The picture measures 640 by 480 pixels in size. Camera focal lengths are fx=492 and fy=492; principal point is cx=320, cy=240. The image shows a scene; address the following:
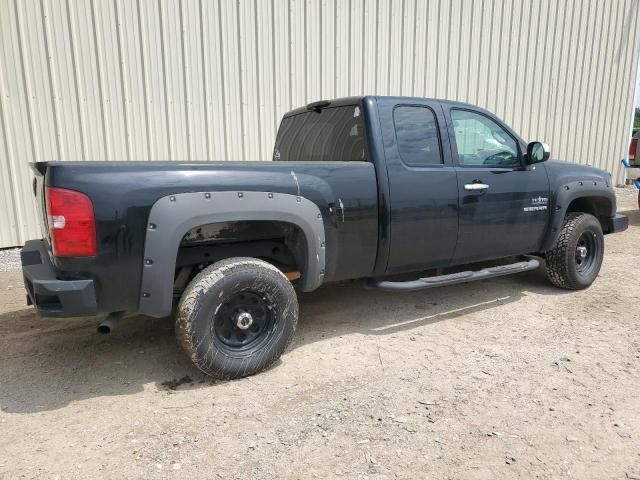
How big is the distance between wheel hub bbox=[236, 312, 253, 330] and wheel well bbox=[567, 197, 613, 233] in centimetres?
373

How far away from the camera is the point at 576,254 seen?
510 centimetres

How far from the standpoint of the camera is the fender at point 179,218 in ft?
9.39

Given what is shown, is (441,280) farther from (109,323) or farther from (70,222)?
(70,222)

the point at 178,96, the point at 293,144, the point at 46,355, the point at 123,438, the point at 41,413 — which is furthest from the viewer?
the point at 178,96

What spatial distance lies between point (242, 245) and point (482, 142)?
2.35 metres

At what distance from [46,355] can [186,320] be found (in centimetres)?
138

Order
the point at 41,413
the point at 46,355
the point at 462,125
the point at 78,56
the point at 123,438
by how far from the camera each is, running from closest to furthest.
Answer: the point at 123,438, the point at 41,413, the point at 46,355, the point at 462,125, the point at 78,56

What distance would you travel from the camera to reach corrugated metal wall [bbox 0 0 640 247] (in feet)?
18.8

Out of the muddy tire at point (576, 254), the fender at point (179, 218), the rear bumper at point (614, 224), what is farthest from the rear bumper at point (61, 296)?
the rear bumper at point (614, 224)

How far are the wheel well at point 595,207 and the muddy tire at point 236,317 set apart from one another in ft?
11.6

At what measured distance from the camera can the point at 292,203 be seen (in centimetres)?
328

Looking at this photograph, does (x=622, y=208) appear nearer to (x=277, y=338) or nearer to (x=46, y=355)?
(x=277, y=338)

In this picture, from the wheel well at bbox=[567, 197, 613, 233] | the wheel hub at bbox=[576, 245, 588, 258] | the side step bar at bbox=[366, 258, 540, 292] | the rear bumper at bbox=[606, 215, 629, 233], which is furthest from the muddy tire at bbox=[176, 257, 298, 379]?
the rear bumper at bbox=[606, 215, 629, 233]

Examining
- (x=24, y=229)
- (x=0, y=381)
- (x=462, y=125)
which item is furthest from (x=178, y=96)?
(x=0, y=381)
